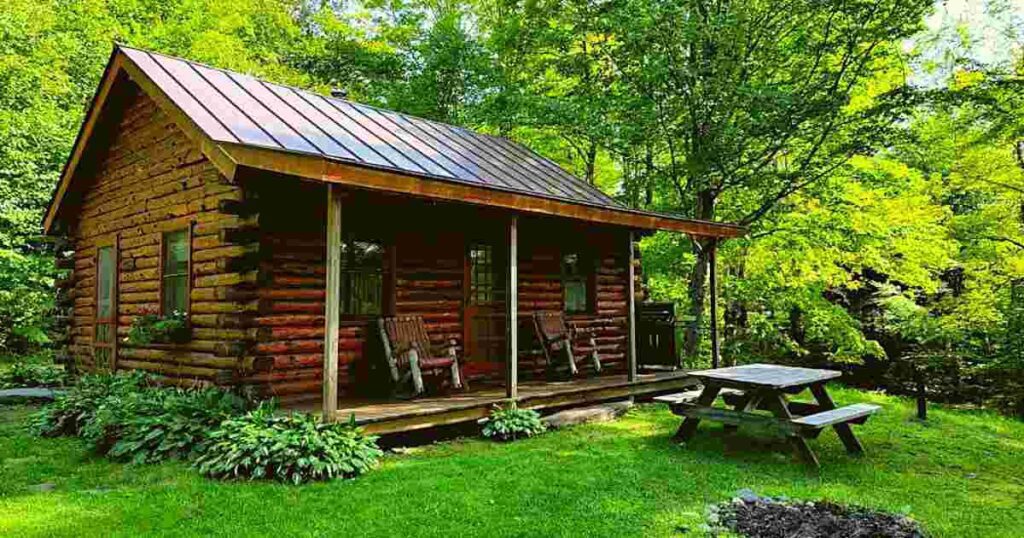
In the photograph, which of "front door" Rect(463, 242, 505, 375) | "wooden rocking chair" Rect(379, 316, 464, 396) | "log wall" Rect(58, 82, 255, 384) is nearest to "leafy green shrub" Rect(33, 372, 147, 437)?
"log wall" Rect(58, 82, 255, 384)

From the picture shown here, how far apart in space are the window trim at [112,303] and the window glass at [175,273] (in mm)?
1380

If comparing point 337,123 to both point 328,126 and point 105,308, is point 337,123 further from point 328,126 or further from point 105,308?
point 105,308

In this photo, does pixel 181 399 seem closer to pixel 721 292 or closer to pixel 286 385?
pixel 286 385

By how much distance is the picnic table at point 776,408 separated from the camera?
5867mm

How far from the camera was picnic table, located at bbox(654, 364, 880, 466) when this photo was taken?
19.2 feet

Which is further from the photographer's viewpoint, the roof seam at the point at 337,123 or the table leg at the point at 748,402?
the roof seam at the point at 337,123

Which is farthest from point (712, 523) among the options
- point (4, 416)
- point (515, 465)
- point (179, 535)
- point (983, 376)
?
point (983, 376)

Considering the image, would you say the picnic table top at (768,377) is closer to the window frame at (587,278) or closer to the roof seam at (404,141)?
the window frame at (587,278)

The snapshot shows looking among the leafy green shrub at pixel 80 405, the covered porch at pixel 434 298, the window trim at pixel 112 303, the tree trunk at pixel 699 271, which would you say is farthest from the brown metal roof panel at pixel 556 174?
the leafy green shrub at pixel 80 405

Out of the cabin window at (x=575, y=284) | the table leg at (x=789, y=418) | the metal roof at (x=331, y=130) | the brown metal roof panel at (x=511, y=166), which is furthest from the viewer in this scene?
the cabin window at (x=575, y=284)

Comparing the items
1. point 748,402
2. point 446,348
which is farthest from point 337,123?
point 748,402

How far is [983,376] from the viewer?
11.8 m

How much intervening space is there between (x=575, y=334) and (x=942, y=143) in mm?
7814

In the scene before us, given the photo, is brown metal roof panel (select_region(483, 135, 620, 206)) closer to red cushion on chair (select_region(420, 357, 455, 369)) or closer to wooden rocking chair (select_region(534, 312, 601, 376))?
wooden rocking chair (select_region(534, 312, 601, 376))
